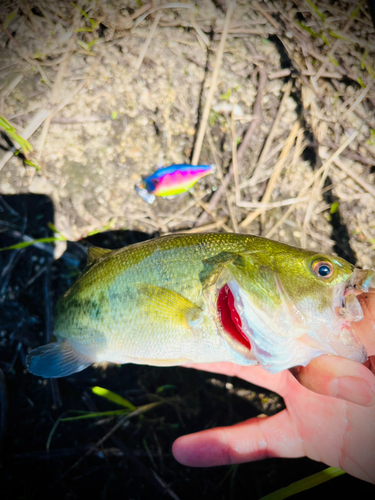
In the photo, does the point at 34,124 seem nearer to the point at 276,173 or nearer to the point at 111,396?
the point at 276,173

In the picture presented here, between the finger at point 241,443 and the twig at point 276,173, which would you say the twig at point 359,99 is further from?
the finger at point 241,443

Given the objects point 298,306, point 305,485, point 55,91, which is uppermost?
point 55,91

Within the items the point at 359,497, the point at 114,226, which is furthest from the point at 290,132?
the point at 359,497

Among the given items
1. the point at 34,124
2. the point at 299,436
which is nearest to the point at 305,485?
the point at 299,436

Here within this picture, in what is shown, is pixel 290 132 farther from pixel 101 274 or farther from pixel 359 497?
pixel 359 497

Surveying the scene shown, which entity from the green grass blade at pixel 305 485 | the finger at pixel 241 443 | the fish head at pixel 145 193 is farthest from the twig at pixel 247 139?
the green grass blade at pixel 305 485

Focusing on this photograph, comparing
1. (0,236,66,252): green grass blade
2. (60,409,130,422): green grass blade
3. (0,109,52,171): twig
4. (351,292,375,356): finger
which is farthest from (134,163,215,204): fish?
(60,409,130,422): green grass blade
